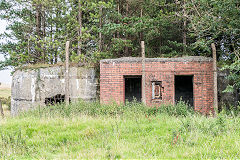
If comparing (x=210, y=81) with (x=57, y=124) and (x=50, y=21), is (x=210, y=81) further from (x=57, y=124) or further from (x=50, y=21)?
(x=50, y=21)

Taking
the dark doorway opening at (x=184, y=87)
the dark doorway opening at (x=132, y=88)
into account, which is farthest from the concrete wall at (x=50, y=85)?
the dark doorway opening at (x=184, y=87)

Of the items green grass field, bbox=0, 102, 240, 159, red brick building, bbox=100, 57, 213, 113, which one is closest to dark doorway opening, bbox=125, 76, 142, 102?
red brick building, bbox=100, 57, 213, 113

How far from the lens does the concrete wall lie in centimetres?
1071

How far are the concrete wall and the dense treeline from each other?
1265mm

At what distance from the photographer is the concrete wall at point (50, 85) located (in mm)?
10712

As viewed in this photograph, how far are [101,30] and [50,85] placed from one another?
4857 mm

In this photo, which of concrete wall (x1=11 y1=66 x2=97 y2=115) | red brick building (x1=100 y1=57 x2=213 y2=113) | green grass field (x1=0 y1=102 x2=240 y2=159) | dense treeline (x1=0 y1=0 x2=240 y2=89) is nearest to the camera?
green grass field (x1=0 y1=102 x2=240 y2=159)

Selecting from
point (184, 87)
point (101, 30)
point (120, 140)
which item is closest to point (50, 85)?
point (101, 30)

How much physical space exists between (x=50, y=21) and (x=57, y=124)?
1169 centimetres

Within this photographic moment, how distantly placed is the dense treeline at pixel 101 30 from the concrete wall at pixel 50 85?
1265mm

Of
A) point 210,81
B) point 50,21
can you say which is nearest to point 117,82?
point 210,81

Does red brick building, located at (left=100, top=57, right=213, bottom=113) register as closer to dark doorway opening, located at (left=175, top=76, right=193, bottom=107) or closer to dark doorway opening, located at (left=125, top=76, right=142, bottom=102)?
dark doorway opening, located at (left=175, top=76, right=193, bottom=107)

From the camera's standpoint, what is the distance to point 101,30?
1313 centimetres

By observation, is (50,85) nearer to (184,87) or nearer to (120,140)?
(120,140)
